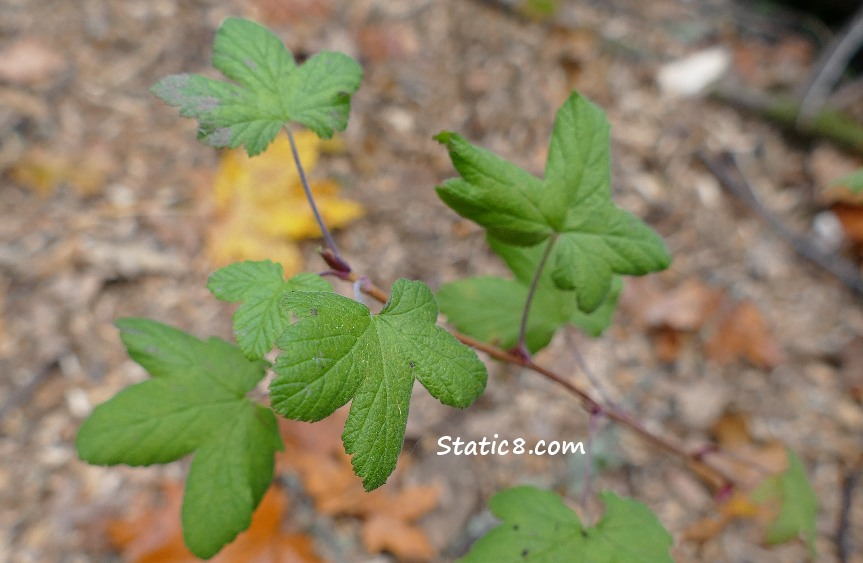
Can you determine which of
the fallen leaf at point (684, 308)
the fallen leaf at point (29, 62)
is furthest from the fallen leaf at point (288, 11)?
the fallen leaf at point (684, 308)

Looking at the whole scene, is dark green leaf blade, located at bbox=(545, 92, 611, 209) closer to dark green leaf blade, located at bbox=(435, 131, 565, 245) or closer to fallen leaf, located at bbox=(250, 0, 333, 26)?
dark green leaf blade, located at bbox=(435, 131, 565, 245)

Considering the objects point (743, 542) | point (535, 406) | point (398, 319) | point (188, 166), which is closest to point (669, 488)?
point (743, 542)

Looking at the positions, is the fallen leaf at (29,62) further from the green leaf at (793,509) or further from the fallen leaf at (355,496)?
the green leaf at (793,509)

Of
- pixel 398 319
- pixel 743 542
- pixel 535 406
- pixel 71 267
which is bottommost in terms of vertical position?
pixel 743 542

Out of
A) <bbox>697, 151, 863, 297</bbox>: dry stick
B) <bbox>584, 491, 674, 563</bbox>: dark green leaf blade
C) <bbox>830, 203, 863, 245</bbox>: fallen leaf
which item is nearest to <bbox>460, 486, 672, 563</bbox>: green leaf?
<bbox>584, 491, 674, 563</bbox>: dark green leaf blade

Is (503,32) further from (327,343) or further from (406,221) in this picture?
(327,343)

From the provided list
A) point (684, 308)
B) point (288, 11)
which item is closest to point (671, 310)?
point (684, 308)

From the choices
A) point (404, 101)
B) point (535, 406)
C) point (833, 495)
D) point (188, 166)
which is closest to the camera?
point (833, 495)
